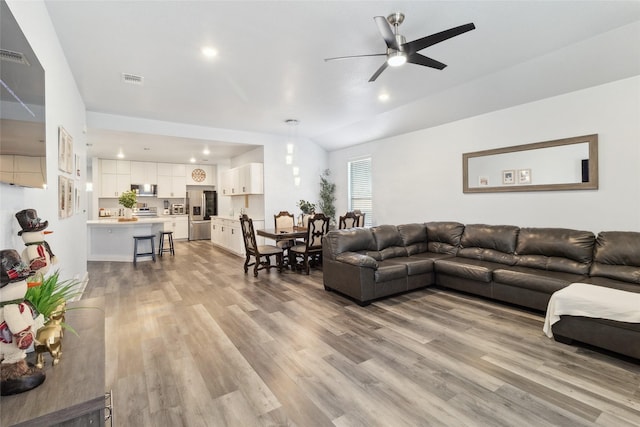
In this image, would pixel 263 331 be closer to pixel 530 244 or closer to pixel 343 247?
pixel 343 247

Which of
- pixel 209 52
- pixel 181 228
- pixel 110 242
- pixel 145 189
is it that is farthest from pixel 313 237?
pixel 145 189

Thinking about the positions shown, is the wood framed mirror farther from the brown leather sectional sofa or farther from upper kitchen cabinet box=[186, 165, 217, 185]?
upper kitchen cabinet box=[186, 165, 217, 185]

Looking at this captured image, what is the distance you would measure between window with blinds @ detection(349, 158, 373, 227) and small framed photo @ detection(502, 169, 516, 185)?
112 inches

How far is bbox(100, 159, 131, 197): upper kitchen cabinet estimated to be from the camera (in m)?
8.92

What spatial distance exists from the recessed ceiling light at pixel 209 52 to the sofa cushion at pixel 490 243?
14.0 ft

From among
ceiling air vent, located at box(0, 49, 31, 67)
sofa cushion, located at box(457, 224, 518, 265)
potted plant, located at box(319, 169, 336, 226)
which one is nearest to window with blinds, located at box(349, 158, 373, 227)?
potted plant, located at box(319, 169, 336, 226)

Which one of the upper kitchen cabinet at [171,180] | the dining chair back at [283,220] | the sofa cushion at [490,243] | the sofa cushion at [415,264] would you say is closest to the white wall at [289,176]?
the dining chair back at [283,220]

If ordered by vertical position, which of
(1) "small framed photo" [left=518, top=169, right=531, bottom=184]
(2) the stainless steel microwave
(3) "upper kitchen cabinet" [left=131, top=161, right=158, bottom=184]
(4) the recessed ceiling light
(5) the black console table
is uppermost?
(4) the recessed ceiling light

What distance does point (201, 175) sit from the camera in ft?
34.4

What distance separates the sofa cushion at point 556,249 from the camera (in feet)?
11.3

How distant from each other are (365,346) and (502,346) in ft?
4.03

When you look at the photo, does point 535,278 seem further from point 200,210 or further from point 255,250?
point 200,210

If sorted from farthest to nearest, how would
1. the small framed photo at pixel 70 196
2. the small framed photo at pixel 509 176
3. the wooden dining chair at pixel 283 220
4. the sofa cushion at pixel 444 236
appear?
the wooden dining chair at pixel 283 220 → the sofa cushion at pixel 444 236 → the small framed photo at pixel 509 176 → the small framed photo at pixel 70 196

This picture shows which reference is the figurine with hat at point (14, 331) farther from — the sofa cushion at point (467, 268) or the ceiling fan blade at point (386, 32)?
the sofa cushion at point (467, 268)
